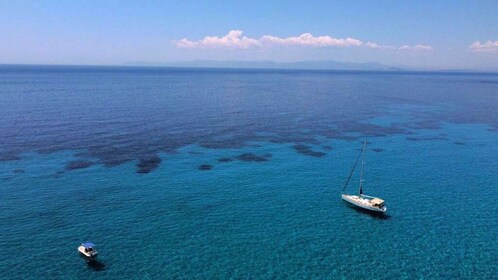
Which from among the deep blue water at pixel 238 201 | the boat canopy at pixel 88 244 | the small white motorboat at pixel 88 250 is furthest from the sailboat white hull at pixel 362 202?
the boat canopy at pixel 88 244

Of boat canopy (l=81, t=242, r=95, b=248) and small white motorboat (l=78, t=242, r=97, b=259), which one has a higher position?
boat canopy (l=81, t=242, r=95, b=248)

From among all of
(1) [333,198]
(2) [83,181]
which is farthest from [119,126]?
(1) [333,198]

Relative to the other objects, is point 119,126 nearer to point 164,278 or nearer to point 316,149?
point 316,149

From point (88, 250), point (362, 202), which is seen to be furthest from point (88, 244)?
point (362, 202)

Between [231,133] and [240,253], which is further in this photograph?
[231,133]

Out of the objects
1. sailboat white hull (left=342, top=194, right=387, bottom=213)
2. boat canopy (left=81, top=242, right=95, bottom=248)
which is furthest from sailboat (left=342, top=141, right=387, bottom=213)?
boat canopy (left=81, top=242, right=95, bottom=248)

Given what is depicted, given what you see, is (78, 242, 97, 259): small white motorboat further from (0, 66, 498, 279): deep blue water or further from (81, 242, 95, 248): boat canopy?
(0, 66, 498, 279): deep blue water
